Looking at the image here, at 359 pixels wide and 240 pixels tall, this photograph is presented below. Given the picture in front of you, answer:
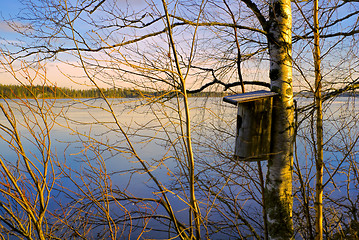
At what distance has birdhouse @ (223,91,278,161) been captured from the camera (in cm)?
317

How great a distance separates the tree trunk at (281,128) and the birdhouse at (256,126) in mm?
117

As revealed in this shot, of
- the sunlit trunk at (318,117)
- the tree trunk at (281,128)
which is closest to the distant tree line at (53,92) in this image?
the tree trunk at (281,128)

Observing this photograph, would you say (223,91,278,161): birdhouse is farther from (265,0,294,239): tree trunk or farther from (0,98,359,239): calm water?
(0,98,359,239): calm water

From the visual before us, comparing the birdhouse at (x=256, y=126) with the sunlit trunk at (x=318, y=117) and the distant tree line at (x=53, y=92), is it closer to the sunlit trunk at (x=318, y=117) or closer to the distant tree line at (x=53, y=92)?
the sunlit trunk at (x=318, y=117)

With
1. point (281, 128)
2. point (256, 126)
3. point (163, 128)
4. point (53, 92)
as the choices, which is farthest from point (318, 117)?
point (53, 92)

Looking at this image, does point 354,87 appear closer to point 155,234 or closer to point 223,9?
point 223,9

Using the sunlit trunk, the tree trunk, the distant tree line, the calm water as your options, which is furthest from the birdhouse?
the distant tree line

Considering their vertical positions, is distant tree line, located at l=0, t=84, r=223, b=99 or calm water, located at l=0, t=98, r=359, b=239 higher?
distant tree line, located at l=0, t=84, r=223, b=99

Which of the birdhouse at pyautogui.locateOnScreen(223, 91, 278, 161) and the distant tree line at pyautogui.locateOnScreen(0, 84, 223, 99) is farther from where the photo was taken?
the birdhouse at pyautogui.locateOnScreen(223, 91, 278, 161)

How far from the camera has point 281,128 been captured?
325cm

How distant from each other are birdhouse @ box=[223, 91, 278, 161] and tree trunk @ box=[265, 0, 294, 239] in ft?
0.38

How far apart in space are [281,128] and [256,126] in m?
0.32

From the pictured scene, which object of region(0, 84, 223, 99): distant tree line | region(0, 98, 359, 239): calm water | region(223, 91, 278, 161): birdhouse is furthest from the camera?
region(223, 91, 278, 161): birdhouse

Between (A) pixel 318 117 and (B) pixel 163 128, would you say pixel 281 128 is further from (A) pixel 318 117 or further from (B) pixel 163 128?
(B) pixel 163 128
